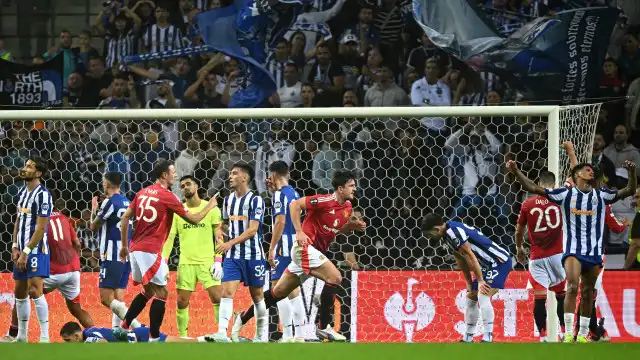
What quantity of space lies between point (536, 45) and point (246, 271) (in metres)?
4.67

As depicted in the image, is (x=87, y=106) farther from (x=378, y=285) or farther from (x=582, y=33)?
(x=582, y=33)

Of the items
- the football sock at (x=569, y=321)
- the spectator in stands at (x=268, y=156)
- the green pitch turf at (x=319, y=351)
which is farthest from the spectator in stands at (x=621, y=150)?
the green pitch turf at (x=319, y=351)

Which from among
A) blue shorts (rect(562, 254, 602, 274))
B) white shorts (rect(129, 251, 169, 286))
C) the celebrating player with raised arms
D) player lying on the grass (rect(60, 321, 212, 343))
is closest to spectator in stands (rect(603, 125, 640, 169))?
blue shorts (rect(562, 254, 602, 274))

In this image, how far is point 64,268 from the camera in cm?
989

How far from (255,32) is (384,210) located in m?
3.10

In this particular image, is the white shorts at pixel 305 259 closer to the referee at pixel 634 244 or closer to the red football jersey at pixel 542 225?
the red football jersey at pixel 542 225

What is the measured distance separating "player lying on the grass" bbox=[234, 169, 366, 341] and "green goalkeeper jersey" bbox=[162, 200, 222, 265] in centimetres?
71

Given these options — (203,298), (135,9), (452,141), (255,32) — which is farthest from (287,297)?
(135,9)

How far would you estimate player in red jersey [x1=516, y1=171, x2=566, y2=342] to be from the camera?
9.98 metres

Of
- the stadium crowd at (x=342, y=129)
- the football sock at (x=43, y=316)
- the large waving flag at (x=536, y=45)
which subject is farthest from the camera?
the large waving flag at (x=536, y=45)

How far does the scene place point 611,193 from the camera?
8766 millimetres

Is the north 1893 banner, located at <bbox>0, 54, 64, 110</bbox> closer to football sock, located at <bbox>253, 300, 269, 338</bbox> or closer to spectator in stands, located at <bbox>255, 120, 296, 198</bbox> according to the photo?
spectator in stands, located at <bbox>255, 120, 296, 198</bbox>

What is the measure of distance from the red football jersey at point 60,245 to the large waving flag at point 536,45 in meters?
4.79

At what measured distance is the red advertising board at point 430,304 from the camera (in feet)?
34.7
